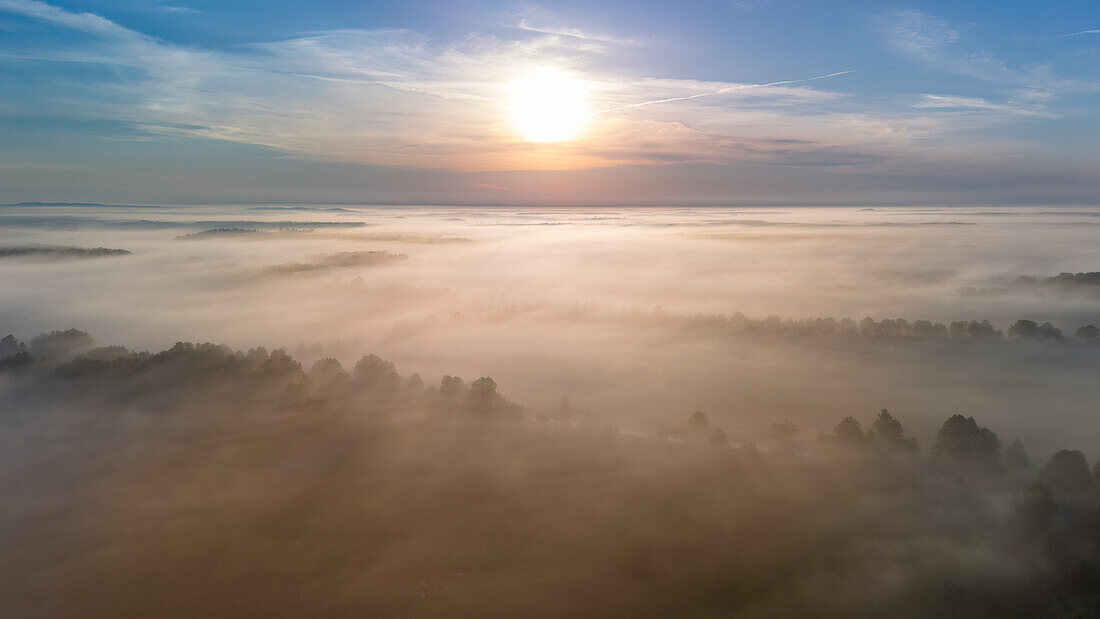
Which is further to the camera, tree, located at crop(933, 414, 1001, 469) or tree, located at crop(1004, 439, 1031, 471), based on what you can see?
tree, located at crop(1004, 439, 1031, 471)

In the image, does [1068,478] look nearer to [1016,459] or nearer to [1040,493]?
[1040,493]

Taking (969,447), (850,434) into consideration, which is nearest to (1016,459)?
(969,447)

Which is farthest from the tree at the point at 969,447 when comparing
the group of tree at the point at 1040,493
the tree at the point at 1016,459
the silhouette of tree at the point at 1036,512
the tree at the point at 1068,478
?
the silhouette of tree at the point at 1036,512

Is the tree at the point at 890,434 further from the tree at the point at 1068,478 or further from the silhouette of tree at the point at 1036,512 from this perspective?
the silhouette of tree at the point at 1036,512

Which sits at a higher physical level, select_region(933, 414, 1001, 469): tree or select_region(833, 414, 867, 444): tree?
select_region(933, 414, 1001, 469): tree

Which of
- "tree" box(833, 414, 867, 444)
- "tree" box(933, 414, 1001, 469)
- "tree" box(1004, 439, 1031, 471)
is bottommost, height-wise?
"tree" box(833, 414, 867, 444)

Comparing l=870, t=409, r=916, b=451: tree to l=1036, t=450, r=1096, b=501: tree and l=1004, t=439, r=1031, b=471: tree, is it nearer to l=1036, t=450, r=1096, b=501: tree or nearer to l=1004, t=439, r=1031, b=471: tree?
l=1004, t=439, r=1031, b=471: tree

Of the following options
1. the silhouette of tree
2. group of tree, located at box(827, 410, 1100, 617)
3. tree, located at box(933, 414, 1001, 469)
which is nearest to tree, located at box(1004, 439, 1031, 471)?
group of tree, located at box(827, 410, 1100, 617)

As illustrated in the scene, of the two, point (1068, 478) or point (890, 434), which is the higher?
point (1068, 478)
